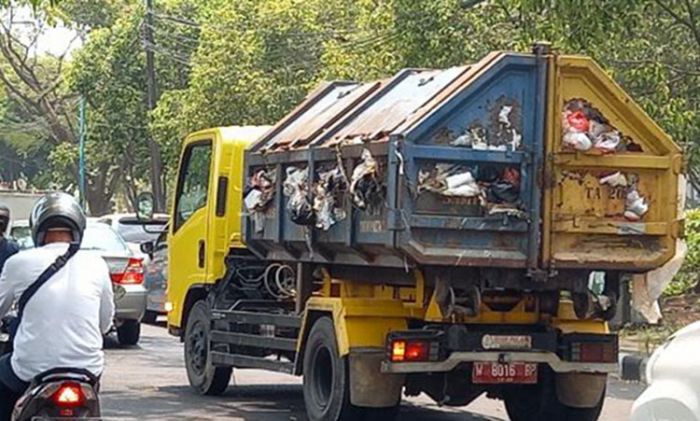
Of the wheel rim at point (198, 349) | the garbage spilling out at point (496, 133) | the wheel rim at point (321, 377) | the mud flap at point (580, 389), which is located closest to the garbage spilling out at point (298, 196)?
the wheel rim at point (321, 377)

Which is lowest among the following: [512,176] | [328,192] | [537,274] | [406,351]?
[406,351]

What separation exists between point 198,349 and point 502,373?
438 centimetres

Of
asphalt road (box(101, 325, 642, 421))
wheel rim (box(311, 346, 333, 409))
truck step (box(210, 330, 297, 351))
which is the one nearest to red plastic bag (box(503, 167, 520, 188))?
wheel rim (box(311, 346, 333, 409))

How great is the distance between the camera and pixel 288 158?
11.9 m

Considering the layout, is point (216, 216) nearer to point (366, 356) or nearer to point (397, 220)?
point (366, 356)

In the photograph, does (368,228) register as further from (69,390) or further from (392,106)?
(69,390)

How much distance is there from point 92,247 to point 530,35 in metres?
6.19

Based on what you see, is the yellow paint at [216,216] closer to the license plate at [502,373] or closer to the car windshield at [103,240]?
the license plate at [502,373]

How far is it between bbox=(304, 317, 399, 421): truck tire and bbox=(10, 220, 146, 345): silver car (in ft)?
21.3

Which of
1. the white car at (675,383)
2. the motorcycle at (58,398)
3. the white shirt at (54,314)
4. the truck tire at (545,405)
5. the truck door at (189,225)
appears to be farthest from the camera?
the truck door at (189,225)

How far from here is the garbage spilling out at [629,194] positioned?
10438 millimetres

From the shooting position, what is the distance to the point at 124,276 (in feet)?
59.5

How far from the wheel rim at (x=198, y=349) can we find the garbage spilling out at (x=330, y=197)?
10.2ft

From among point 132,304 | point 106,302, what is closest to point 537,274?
point 106,302
